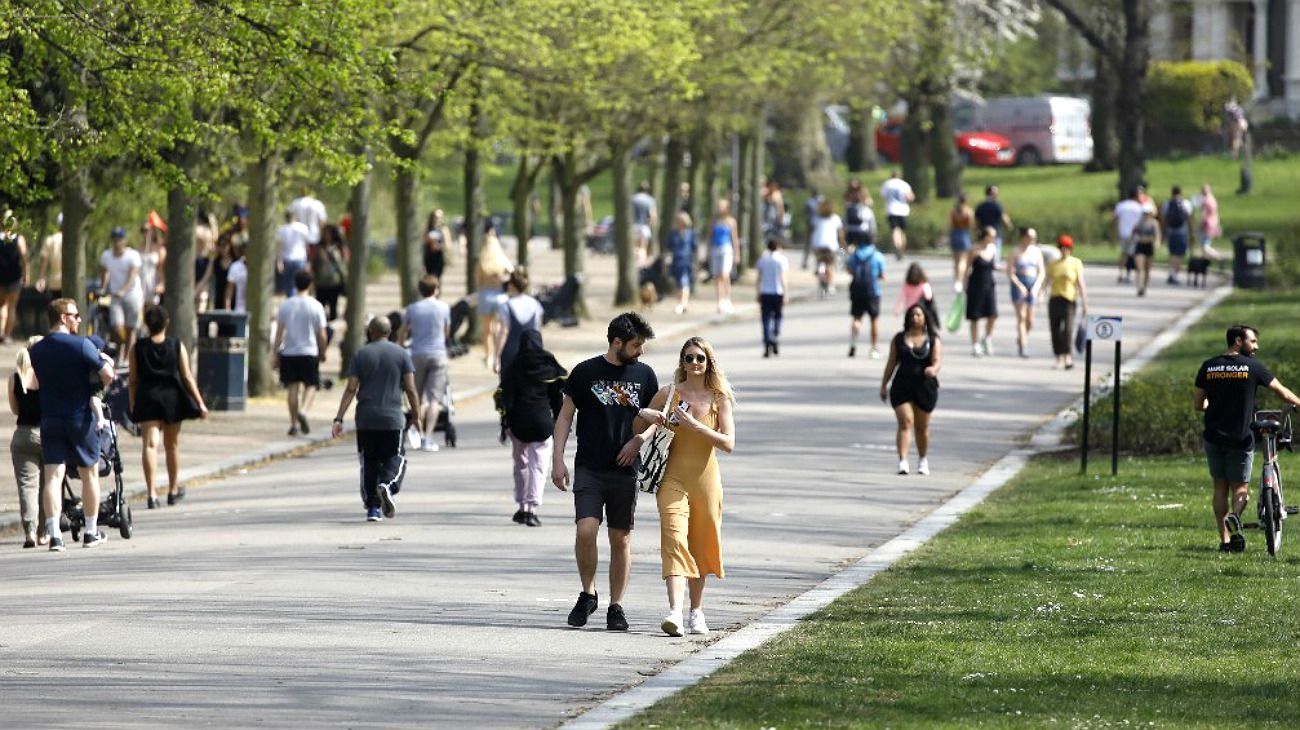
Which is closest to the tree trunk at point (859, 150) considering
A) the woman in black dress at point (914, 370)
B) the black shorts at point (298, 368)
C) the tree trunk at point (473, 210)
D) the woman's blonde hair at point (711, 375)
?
the tree trunk at point (473, 210)

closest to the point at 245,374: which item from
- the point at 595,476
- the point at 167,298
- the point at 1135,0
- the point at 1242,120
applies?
the point at 167,298

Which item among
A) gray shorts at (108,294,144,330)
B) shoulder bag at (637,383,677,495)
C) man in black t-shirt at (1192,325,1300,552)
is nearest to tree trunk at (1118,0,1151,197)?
gray shorts at (108,294,144,330)

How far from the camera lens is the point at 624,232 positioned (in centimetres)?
4019

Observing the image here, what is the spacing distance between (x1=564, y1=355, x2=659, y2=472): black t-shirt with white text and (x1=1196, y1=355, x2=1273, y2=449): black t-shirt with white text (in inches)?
179

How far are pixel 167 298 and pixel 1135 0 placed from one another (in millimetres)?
34815

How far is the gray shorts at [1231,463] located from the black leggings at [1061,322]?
13.9 meters

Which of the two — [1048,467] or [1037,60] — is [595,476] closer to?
[1048,467]

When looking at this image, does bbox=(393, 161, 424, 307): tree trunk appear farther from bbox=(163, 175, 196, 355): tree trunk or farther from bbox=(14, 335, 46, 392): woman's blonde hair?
bbox=(14, 335, 46, 392): woman's blonde hair

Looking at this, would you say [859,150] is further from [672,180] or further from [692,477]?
[692,477]

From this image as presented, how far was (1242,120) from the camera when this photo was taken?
63.7 m

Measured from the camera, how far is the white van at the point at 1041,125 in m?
76.7

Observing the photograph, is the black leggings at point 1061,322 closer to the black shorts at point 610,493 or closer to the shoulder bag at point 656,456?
the black shorts at point 610,493

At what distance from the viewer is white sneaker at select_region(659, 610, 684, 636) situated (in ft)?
39.3

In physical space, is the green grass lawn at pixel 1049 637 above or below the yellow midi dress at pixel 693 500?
below
